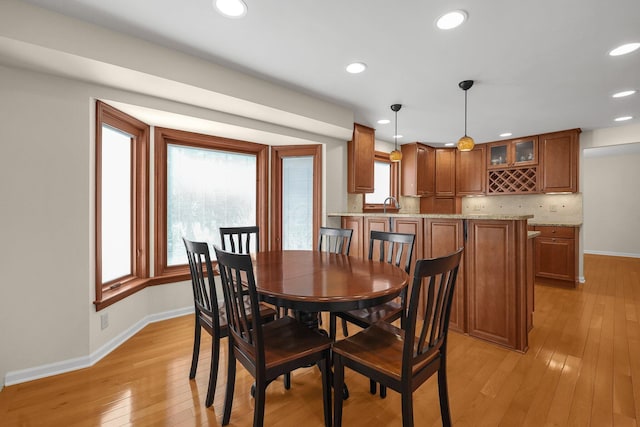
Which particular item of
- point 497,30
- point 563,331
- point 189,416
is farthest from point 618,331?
point 189,416

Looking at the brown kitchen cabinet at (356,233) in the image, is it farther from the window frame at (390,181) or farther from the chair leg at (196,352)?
the chair leg at (196,352)

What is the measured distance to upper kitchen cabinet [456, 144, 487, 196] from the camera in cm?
549

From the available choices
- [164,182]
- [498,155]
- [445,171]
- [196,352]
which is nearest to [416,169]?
[445,171]

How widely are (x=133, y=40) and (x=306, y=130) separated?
1.97 meters

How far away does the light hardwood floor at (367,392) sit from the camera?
5.28ft

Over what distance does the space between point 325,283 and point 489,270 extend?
1816mm

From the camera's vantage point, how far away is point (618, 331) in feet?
8.93

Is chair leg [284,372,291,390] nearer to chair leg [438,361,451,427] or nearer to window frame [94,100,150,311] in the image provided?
chair leg [438,361,451,427]

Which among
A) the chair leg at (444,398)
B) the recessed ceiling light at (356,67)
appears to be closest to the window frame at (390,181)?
the recessed ceiling light at (356,67)

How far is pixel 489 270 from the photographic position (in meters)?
2.54

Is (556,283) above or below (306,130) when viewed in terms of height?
below

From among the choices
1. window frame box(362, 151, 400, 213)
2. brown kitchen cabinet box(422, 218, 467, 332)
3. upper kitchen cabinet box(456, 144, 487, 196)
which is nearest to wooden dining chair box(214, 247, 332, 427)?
brown kitchen cabinet box(422, 218, 467, 332)

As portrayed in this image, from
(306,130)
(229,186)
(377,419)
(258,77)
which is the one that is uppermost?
(258,77)

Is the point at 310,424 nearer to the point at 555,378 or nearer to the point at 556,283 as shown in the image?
the point at 555,378
